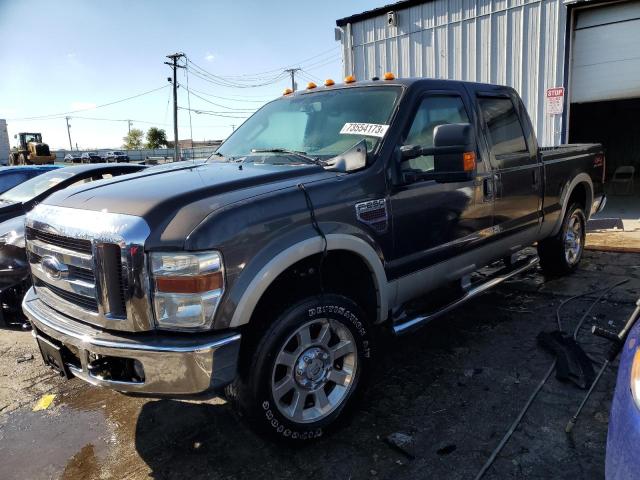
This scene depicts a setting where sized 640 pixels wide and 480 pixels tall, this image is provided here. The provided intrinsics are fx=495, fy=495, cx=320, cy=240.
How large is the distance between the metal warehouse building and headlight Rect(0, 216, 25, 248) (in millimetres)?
9320

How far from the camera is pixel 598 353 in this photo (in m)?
3.71

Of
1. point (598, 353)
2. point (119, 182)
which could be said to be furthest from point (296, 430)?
point (598, 353)

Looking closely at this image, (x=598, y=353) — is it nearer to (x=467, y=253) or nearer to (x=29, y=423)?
(x=467, y=253)

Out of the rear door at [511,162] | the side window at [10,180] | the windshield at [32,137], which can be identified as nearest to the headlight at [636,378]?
the rear door at [511,162]

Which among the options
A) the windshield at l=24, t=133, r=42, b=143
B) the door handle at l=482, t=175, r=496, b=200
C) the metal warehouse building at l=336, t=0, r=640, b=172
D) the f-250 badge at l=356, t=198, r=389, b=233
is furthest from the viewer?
the windshield at l=24, t=133, r=42, b=143

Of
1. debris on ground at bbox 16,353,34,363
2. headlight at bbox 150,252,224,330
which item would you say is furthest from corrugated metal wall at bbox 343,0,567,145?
debris on ground at bbox 16,353,34,363

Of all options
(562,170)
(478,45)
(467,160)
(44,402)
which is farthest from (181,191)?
(478,45)

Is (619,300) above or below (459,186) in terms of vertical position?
below

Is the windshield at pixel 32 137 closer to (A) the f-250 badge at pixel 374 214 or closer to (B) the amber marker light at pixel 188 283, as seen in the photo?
(A) the f-250 badge at pixel 374 214

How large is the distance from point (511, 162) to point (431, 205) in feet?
4.44

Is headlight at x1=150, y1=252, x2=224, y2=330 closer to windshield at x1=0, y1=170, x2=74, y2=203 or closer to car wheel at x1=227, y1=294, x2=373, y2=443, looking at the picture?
car wheel at x1=227, y1=294, x2=373, y2=443

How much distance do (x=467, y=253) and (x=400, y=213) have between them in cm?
98

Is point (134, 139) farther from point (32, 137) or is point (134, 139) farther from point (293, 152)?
point (293, 152)

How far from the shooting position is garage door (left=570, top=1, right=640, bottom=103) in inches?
364
